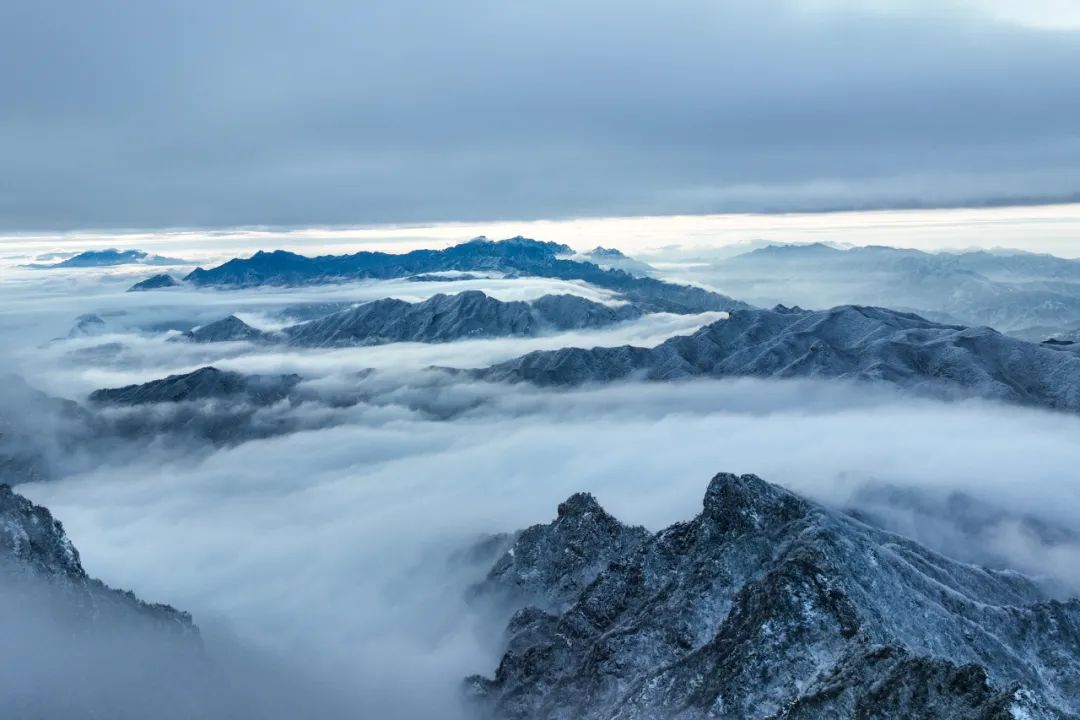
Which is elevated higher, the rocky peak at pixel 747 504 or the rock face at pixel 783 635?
the rocky peak at pixel 747 504

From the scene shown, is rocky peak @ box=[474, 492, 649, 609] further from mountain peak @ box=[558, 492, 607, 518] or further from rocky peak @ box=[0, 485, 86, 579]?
rocky peak @ box=[0, 485, 86, 579]

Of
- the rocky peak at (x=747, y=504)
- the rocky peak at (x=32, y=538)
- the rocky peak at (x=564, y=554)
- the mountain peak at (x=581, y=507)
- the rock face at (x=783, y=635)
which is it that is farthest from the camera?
the mountain peak at (x=581, y=507)

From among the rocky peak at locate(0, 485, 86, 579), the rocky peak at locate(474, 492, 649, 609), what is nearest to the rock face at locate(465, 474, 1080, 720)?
the rocky peak at locate(474, 492, 649, 609)

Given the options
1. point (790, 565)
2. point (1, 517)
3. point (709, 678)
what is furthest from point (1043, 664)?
point (1, 517)

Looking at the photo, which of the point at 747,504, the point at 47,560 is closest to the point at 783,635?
the point at 747,504

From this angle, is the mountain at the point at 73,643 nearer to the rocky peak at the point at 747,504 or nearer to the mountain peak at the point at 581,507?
the mountain peak at the point at 581,507

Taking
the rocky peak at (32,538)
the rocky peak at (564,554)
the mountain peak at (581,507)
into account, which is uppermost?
the rocky peak at (32,538)

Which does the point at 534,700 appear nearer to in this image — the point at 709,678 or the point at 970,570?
the point at 709,678

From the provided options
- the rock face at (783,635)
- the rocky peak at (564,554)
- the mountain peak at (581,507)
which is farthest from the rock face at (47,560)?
the mountain peak at (581,507)

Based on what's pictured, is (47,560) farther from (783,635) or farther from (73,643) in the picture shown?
(783,635)
